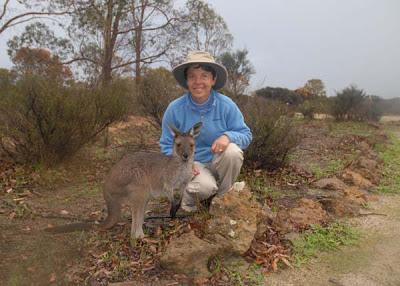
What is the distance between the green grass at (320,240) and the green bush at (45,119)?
3896 millimetres

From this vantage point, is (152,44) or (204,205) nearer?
(204,205)

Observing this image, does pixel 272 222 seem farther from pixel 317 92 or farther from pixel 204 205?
pixel 317 92

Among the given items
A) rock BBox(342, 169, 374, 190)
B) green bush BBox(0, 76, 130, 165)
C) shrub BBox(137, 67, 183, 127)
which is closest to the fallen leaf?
green bush BBox(0, 76, 130, 165)

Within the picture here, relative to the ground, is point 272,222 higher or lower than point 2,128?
lower

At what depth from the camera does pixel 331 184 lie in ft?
19.7

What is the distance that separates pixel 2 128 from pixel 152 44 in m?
10.3

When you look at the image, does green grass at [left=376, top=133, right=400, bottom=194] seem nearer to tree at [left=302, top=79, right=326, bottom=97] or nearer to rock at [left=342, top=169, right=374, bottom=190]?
rock at [left=342, top=169, right=374, bottom=190]

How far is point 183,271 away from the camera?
11.4 feet

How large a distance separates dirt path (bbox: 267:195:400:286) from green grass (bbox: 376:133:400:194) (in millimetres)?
1795

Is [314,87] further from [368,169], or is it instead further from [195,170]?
[195,170]

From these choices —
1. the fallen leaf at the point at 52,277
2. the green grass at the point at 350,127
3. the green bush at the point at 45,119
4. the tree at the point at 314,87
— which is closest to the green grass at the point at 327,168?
the green bush at the point at 45,119

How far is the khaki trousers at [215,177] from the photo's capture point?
14.0 ft

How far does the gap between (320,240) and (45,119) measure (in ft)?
13.7

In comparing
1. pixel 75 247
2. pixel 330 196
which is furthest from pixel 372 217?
pixel 75 247
